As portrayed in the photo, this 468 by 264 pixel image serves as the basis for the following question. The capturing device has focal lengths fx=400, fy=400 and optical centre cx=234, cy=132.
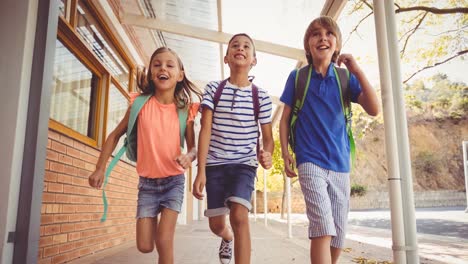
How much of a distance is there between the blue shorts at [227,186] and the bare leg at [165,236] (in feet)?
0.80

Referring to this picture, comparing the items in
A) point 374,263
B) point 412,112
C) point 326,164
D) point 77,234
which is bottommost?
point 374,263

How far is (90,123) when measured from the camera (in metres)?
4.28

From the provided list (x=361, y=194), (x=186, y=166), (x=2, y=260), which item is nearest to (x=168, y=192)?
(x=186, y=166)

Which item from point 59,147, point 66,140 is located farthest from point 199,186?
point 66,140

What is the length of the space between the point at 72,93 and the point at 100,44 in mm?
1086

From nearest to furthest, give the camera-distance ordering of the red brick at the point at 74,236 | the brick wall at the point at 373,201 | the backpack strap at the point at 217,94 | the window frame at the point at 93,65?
the backpack strap at the point at 217,94, the window frame at the point at 93,65, the red brick at the point at 74,236, the brick wall at the point at 373,201

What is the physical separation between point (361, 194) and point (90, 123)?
35.8m

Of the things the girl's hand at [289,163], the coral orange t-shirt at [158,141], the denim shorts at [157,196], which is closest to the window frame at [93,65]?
the coral orange t-shirt at [158,141]

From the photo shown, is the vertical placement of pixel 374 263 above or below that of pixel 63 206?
below

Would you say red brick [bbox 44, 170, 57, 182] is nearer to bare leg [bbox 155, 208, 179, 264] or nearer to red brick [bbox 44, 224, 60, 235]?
red brick [bbox 44, 224, 60, 235]

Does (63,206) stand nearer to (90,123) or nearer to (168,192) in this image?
(90,123)

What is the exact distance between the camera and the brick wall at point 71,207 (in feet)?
10.2

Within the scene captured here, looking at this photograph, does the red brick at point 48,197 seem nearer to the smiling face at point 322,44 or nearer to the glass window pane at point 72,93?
the glass window pane at point 72,93

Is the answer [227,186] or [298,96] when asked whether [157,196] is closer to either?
[227,186]
